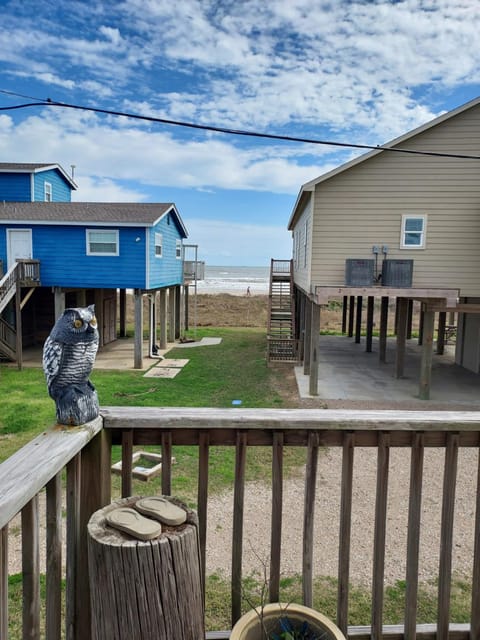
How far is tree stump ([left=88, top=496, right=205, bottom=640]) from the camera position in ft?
4.84

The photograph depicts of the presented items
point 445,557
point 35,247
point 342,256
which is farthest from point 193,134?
point 445,557

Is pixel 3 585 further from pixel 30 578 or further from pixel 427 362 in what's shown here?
pixel 427 362

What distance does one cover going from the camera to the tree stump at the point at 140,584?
1475 mm

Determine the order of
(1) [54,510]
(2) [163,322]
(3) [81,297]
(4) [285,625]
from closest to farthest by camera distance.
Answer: (1) [54,510] → (4) [285,625] → (3) [81,297] → (2) [163,322]

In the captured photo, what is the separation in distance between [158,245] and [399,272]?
8877mm

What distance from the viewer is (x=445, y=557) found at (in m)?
2.06

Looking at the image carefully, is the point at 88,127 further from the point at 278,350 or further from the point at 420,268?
the point at 420,268

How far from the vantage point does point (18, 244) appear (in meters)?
14.9

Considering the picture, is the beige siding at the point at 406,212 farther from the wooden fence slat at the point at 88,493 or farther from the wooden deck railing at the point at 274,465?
the wooden fence slat at the point at 88,493

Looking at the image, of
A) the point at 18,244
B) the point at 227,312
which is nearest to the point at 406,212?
the point at 18,244

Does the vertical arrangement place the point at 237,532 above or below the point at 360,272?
below

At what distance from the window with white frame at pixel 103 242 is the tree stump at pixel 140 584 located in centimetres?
1410

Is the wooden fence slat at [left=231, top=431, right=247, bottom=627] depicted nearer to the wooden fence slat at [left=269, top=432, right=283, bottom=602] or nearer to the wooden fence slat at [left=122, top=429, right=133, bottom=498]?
the wooden fence slat at [left=269, top=432, right=283, bottom=602]

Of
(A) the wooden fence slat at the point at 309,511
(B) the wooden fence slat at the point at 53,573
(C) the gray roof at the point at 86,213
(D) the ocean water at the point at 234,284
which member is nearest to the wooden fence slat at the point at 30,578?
(B) the wooden fence slat at the point at 53,573
